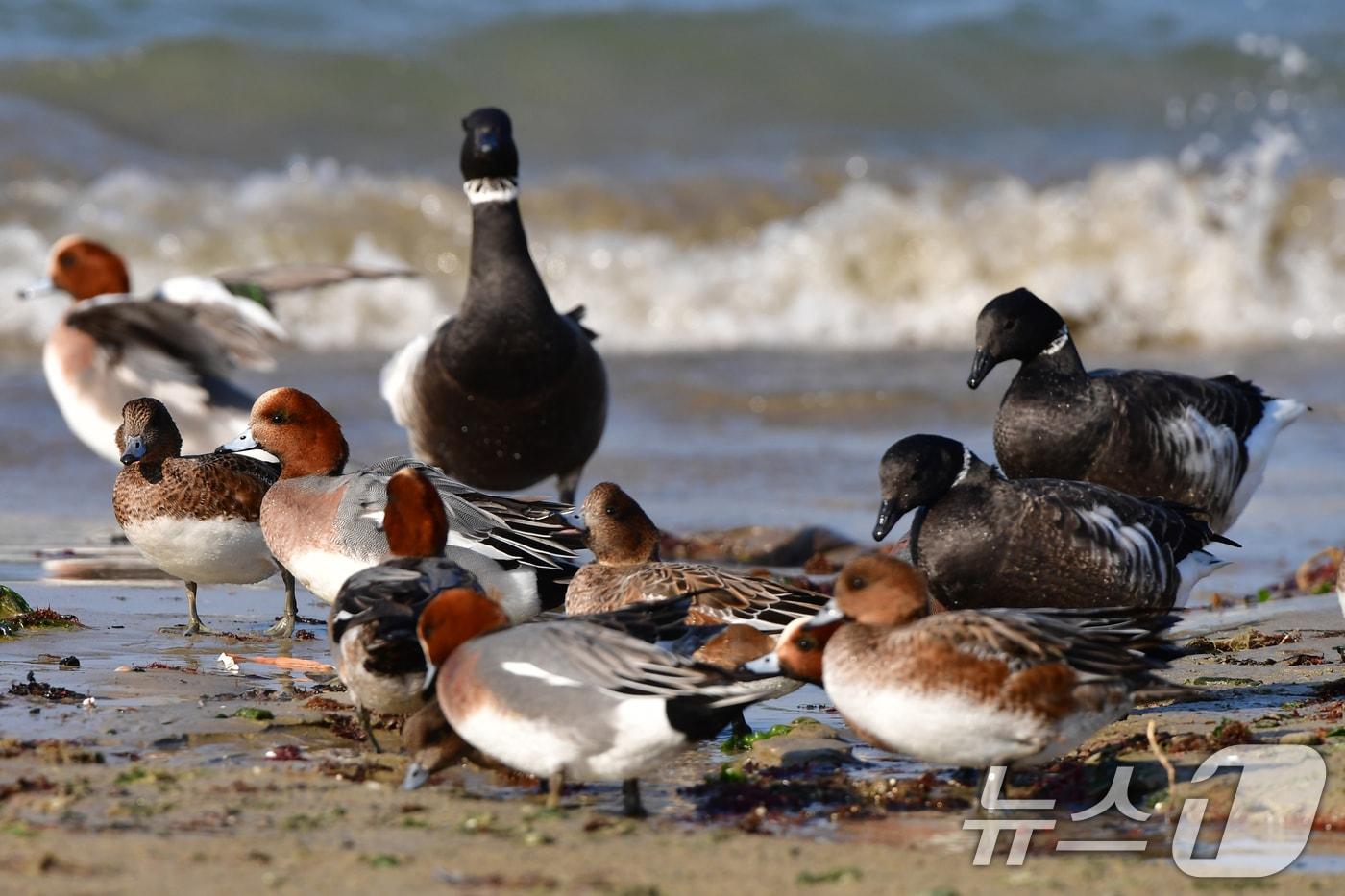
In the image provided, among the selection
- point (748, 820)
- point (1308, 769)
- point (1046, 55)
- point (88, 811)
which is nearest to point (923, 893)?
point (748, 820)

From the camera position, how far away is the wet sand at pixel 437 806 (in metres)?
4.36

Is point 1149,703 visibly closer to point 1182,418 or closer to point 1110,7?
point 1182,418

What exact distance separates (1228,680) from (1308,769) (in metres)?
1.59

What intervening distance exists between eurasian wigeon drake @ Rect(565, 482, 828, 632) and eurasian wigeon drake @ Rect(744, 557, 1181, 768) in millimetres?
703

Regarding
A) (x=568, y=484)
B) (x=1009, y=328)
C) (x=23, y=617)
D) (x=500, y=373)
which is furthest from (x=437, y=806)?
(x=568, y=484)

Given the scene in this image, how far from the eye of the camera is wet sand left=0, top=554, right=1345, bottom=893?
4359 millimetres

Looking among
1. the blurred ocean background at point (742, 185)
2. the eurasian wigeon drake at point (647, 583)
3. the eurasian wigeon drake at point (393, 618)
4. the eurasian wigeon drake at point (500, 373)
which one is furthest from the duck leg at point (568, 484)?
the eurasian wigeon drake at point (393, 618)

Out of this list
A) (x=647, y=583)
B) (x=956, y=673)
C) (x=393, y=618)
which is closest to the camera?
(x=956, y=673)

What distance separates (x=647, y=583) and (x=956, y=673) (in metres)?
1.66

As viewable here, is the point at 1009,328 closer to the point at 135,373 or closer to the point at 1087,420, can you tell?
the point at 1087,420

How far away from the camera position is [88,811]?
4.75 meters

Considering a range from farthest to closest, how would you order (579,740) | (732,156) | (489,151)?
(732,156) < (489,151) < (579,740)

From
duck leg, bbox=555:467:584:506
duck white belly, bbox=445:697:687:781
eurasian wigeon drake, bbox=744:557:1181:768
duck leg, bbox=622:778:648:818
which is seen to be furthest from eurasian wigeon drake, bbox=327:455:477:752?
duck leg, bbox=555:467:584:506

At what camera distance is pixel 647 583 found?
6.41 meters
